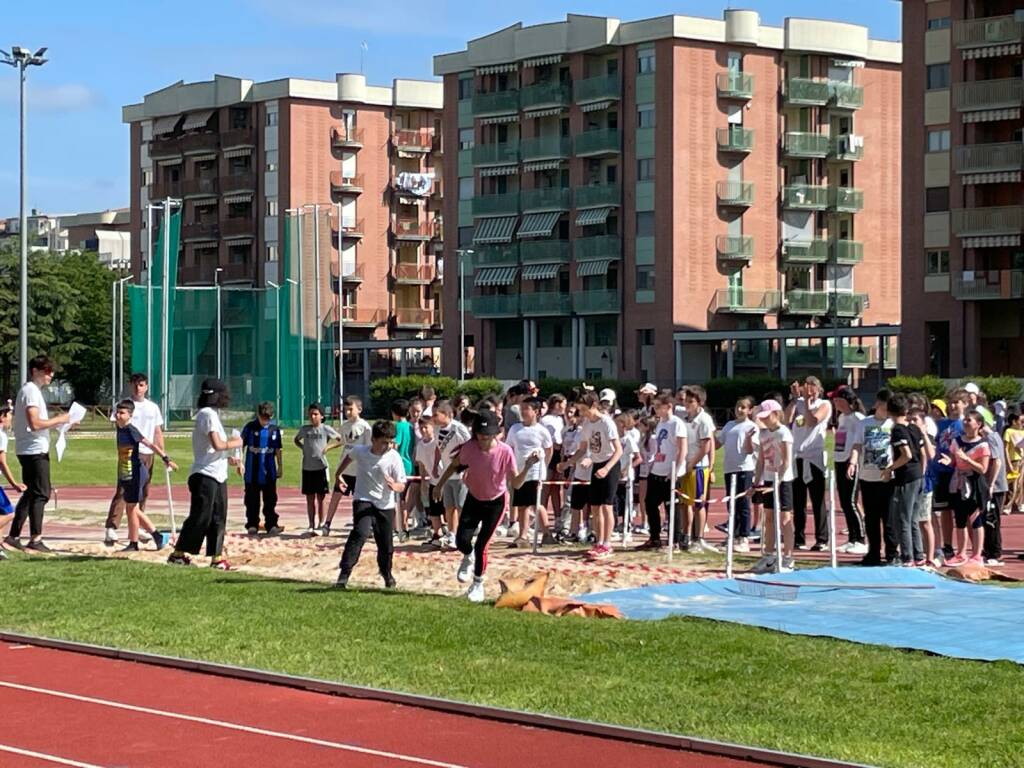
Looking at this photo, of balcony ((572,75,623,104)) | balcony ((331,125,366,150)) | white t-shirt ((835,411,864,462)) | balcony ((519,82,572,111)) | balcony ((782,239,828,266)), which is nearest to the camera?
white t-shirt ((835,411,864,462))

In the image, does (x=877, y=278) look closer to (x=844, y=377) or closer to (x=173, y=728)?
(x=844, y=377)

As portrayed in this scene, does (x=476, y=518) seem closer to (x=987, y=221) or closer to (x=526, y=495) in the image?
(x=526, y=495)

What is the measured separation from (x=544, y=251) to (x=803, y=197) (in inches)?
535

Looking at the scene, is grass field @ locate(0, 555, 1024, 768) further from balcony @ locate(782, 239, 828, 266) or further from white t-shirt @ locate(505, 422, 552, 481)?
balcony @ locate(782, 239, 828, 266)

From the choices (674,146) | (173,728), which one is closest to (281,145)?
(674,146)

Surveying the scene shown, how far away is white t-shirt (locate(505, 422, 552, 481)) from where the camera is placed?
2080 cm

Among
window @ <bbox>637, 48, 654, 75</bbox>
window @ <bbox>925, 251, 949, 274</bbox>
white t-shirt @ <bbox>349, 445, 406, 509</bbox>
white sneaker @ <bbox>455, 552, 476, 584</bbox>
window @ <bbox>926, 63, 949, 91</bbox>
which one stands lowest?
white sneaker @ <bbox>455, 552, 476, 584</bbox>

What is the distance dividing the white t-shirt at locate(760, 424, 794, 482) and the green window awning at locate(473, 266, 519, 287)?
238 feet

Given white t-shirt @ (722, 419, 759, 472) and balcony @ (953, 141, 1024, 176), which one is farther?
balcony @ (953, 141, 1024, 176)

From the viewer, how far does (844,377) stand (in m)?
79.1

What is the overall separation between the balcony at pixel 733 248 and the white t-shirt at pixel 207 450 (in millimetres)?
68516

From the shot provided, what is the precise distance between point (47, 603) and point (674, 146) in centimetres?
7018

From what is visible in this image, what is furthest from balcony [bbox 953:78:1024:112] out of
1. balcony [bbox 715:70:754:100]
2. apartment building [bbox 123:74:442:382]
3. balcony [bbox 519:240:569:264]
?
apartment building [bbox 123:74:442:382]

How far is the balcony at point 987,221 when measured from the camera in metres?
71.1
